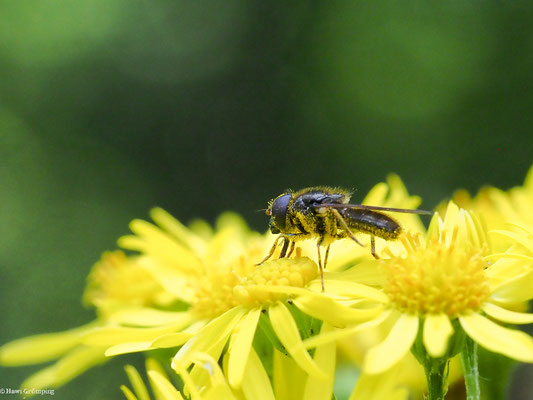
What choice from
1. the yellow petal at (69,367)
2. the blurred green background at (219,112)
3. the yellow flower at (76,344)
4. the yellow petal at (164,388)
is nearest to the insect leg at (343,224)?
the yellow petal at (164,388)

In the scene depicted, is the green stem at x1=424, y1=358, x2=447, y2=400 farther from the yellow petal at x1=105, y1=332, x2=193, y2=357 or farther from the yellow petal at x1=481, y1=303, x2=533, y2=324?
the yellow petal at x1=105, y1=332, x2=193, y2=357

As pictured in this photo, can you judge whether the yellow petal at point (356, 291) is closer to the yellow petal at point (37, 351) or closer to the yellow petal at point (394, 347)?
the yellow petal at point (394, 347)

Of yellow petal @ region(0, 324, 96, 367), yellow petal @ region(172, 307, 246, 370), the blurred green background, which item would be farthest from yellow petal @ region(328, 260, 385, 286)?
the blurred green background

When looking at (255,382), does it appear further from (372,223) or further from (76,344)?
(76,344)

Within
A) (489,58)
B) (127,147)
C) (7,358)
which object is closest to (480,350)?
(7,358)

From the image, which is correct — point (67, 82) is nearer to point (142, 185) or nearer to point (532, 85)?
point (142, 185)

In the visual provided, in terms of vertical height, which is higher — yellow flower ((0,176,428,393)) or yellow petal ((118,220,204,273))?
yellow petal ((118,220,204,273))

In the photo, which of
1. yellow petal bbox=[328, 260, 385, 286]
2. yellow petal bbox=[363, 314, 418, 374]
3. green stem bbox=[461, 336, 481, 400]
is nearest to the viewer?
yellow petal bbox=[363, 314, 418, 374]
